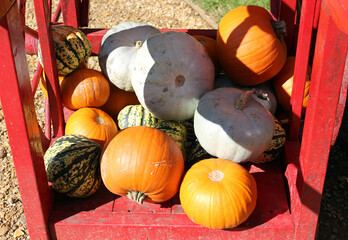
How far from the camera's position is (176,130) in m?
3.14

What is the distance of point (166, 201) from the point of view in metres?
2.83

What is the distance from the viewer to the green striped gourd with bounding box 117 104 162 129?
3.32m

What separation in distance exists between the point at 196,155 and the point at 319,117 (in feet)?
3.48

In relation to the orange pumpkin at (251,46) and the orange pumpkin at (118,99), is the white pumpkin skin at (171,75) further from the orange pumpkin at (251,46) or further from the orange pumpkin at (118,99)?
the orange pumpkin at (118,99)

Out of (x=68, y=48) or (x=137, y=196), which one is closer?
(x=137, y=196)

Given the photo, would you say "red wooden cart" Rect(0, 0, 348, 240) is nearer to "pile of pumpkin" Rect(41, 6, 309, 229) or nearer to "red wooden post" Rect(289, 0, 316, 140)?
"red wooden post" Rect(289, 0, 316, 140)

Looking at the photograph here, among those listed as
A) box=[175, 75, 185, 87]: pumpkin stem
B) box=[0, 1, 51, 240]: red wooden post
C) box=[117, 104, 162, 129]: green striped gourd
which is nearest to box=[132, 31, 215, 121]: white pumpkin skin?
box=[175, 75, 185, 87]: pumpkin stem

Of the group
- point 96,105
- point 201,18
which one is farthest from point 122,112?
point 201,18

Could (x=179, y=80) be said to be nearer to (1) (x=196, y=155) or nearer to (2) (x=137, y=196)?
(1) (x=196, y=155)

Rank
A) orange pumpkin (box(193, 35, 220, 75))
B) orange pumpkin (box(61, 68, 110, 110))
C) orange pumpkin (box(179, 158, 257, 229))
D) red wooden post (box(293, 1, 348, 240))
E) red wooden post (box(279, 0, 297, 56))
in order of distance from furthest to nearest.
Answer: red wooden post (box(279, 0, 297, 56)), orange pumpkin (box(193, 35, 220, 75)), orange pumpkin (box(61, 68, 110, 110)), orange pumpkin (box(179, 158, 257, 229)), red wooden post (box(293, 1, 348, 240))

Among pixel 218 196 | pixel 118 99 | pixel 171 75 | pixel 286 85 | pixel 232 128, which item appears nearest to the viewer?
pixel 218 196

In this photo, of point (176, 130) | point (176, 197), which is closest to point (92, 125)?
point (176, 130)

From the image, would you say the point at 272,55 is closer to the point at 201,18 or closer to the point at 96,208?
the point at 96,208

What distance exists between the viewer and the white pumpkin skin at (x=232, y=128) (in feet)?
9.00
